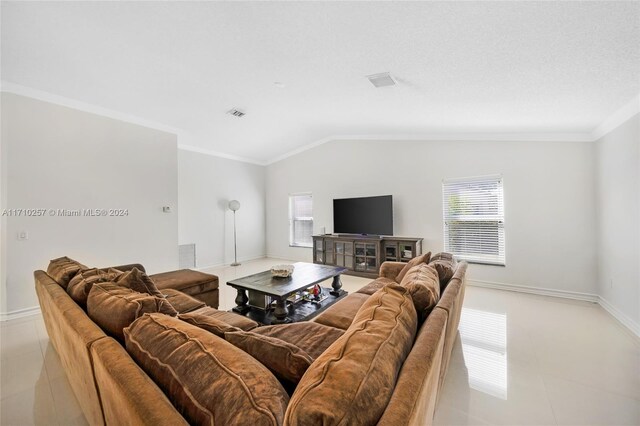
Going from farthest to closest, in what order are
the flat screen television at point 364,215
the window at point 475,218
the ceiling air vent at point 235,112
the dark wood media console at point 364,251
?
the flat screen television at point 364,215 < the dark wood media console at point 364,251 < the window at point 475,218 < the ceiling air vent at point 235,112

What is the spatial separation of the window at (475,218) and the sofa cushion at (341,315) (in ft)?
9.62

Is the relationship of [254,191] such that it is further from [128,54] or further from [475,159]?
[475,159]

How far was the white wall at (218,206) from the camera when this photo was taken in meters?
5.66

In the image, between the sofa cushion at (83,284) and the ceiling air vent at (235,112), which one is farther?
the ceiling air vent at (235,112)

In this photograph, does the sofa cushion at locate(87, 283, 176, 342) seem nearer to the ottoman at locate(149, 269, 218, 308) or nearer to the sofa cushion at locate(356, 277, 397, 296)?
the ottoman at locate(149, 269, 218, 308)

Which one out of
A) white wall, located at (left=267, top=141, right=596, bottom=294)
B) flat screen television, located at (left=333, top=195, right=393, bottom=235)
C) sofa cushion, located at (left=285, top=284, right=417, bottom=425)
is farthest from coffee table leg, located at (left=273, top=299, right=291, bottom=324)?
white wall, located at (left=267, top=141, right=596, bottom=294)

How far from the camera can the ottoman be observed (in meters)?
2.97

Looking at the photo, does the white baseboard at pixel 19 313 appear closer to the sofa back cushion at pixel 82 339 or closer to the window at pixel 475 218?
the sofa back cushion at pixel 82 339

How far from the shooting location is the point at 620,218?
3084mm

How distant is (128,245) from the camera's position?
4.20 metres

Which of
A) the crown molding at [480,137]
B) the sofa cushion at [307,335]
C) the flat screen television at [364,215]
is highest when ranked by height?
the crown molding at [480,137]

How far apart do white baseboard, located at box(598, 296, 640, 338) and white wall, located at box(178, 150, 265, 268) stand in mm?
6365

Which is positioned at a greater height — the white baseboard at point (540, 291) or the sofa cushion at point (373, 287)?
the sofa cushion at point (373, 287)

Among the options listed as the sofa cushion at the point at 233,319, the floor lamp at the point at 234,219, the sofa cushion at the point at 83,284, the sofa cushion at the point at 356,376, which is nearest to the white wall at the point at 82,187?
the floor lamp at the point at 234,219
